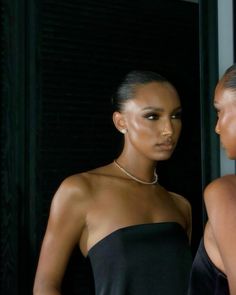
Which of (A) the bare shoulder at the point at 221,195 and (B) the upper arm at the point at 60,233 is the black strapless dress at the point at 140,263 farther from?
(A) the bare shoulder at the point at 221,195

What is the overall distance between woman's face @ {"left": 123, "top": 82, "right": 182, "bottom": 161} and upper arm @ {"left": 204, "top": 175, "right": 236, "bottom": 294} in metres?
0.49

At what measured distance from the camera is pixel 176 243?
5.17ft

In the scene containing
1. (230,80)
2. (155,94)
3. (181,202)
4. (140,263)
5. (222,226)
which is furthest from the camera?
(181,202)

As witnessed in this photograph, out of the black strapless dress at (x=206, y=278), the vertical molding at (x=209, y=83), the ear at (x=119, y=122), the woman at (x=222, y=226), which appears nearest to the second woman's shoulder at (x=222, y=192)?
the woman at (x=222, y=226)

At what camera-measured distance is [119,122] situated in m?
1.66

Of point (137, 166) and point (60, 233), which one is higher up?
point (137, 166)

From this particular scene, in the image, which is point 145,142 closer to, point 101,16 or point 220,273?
point 101,16

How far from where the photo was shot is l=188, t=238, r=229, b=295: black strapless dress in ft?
3.59

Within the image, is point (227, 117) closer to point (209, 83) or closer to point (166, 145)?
point (166, 145)

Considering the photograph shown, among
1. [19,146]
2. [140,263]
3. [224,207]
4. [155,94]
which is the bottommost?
[140,263]

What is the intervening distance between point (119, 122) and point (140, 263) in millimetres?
441

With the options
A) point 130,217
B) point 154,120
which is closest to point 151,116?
point 154,120

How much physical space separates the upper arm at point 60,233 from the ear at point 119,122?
0.80 feet

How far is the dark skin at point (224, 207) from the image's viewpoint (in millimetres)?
1021
